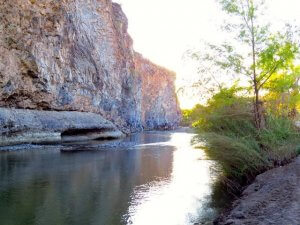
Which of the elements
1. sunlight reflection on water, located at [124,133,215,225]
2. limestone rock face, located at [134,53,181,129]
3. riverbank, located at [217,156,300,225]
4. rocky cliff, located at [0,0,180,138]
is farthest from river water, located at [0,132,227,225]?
limestone rock face, located at [134,53,181,129]

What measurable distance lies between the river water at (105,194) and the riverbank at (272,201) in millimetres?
1541

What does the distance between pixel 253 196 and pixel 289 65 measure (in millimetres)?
7909

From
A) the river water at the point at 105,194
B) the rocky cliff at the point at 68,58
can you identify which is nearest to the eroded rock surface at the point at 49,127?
the rocky cliff at the point at 68,58

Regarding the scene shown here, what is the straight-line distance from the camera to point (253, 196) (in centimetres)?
994

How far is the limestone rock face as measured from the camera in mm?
119188

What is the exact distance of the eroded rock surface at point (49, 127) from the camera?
3409 centimetres

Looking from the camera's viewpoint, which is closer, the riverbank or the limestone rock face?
the riverbank

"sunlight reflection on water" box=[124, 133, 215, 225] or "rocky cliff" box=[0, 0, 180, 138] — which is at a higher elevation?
"rocky cliff" box=[0, 0, 180, 138]

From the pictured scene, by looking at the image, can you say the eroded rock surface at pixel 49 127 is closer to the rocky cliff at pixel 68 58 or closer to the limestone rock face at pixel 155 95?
the rocky cliff at pixel 68 58

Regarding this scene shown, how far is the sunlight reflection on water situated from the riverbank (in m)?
1.65

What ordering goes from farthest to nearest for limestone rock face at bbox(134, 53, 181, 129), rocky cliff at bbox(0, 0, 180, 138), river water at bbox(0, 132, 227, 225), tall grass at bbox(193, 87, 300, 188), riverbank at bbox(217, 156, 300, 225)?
1. limestone rock face at bbox(134, 53, 181, 129)
2. rocky cliff at bbox(0, 0, 180, 138)
3. tall grass at bbox(193, 87, 300, 188)
4. river water at bbox(0, 132, 227, 225)
5. riverbank at bbox(217, 156, 300, 225)

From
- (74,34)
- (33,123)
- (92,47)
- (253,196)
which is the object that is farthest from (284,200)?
(92,47)

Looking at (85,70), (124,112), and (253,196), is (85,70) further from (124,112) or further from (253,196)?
(253,196)

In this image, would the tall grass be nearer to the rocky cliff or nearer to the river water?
the river water
